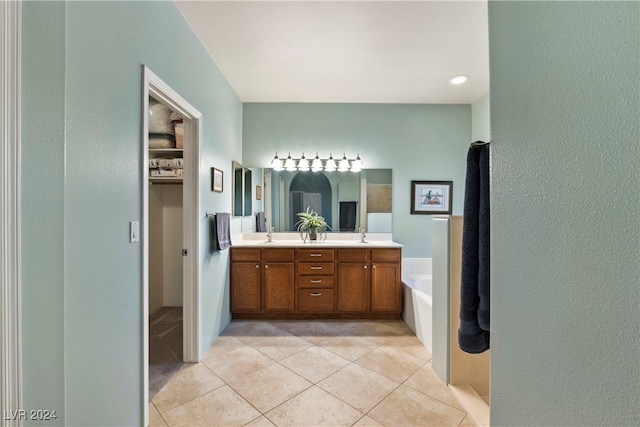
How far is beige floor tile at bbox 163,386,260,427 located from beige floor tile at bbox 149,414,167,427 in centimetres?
2

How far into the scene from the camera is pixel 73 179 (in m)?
0.96

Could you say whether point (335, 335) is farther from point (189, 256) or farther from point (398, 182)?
point (398, 182)

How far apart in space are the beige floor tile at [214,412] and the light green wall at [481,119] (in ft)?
11.7

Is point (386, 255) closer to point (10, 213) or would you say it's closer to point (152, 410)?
point (152, 410)

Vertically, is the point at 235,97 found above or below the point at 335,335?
above

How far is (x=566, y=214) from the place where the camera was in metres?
0.57

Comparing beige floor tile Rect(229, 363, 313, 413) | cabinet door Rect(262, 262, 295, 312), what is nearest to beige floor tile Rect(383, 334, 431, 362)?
beige floor tile Rect(229, 363, 313, 413)

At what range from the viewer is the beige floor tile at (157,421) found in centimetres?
144

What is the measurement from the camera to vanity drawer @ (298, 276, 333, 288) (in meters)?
2.79

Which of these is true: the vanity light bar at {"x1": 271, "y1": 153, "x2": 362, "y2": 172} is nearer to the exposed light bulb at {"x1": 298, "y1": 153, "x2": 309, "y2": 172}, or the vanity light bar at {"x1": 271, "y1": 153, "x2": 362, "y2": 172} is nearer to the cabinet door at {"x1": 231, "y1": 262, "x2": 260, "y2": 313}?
the exposed light bulb at {"x1": 298, "y1": 153, "x2": 309, "y2": 172}

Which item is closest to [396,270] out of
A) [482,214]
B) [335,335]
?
[335,335]

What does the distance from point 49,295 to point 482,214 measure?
162cm

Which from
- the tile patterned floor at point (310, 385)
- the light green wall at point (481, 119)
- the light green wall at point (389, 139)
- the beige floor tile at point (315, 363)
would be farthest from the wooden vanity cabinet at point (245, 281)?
the light green wall at point (481, 119)

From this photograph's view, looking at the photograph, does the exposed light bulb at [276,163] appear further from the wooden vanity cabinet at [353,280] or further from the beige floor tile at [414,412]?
the beige floor tile at [414,412]
